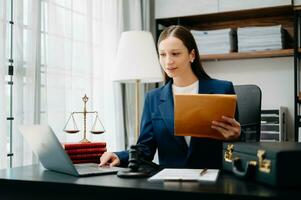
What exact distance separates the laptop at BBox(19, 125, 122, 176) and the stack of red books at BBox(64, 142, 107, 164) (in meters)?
0.20

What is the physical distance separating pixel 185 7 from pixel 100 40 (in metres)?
0.76

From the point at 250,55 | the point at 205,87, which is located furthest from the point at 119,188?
the point at 250,55

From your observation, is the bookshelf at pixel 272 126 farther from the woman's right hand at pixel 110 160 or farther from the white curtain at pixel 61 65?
the woman's right hand at pixel 110 160

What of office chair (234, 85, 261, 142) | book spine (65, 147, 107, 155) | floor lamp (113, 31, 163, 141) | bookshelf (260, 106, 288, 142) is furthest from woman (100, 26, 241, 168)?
bookshelf (260, 106, 288, 142)

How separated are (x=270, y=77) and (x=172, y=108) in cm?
173

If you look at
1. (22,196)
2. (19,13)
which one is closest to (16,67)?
(19,13)

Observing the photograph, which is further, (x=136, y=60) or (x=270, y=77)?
(x=270, y=77)

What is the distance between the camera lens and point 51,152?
1.22 meters

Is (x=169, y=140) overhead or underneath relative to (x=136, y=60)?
underneath

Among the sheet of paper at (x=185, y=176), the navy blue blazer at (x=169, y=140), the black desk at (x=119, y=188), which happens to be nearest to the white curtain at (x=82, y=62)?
the navy blue blazer at (x=169, y=140)

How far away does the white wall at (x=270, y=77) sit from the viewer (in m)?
3.18

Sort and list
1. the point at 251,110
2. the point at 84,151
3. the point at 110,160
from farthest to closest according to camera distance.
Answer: the point at 251,110
the point at 84,151
the point at 110,160

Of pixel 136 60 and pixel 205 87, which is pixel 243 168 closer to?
pixel 205 87

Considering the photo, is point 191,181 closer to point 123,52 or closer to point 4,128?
point 4,128
